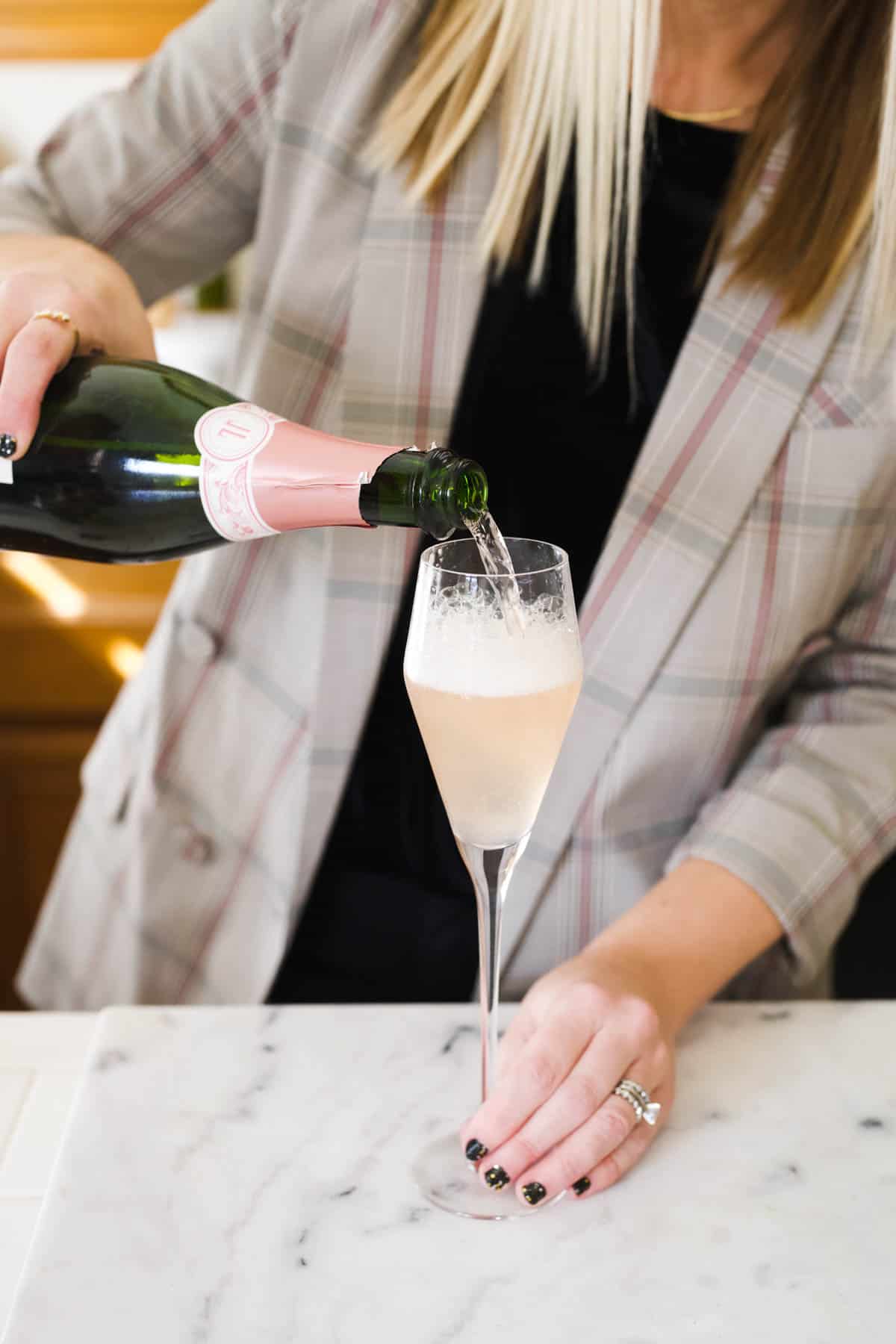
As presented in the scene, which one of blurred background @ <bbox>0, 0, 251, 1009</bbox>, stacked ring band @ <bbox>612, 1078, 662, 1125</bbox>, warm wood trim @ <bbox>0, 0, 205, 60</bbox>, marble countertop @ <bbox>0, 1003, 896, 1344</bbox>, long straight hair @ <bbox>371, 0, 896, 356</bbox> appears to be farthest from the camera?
warm wood trim @ <bbox>0, 0, 205, 60</bbox>

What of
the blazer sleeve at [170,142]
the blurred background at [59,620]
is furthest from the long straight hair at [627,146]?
the blurred background at [59,620]

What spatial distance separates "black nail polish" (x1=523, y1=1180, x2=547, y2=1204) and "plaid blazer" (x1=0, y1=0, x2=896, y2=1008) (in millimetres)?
308

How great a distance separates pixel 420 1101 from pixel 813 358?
1.85 feet

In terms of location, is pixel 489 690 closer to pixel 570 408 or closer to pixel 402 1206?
pixel 402 1206

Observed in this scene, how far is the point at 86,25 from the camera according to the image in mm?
1898

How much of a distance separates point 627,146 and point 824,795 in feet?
1.58

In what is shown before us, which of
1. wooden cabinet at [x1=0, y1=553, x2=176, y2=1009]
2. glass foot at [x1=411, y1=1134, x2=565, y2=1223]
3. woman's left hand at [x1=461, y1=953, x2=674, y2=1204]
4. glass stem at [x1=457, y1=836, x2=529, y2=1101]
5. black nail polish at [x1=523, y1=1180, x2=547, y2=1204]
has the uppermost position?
glass stem at [x1=457, y1=836, x2=529, y2=1101]

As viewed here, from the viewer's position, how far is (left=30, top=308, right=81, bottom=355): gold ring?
655 mm

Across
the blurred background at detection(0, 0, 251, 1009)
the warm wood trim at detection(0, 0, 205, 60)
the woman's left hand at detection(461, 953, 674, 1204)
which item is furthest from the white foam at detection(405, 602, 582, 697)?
the warm wood trim at detection(0, 0, 205, 60)

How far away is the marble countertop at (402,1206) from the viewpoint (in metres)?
0.53

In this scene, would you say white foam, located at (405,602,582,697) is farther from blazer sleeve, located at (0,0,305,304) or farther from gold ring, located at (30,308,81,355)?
blazer sleeve, located at (0,0,305,304)

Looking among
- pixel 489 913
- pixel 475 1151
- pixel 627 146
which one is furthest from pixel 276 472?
pixel 627 146

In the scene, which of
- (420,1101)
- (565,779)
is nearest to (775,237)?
(565,779)

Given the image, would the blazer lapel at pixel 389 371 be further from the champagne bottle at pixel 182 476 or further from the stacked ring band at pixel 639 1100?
the stacked ring band at pixel 639 1100
